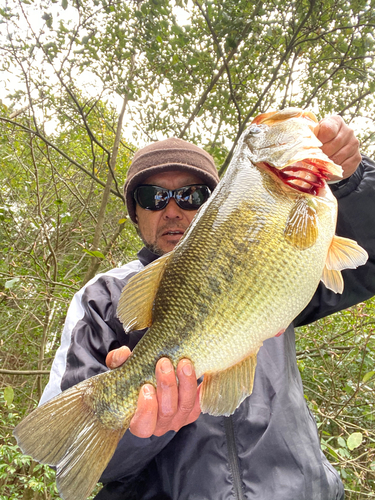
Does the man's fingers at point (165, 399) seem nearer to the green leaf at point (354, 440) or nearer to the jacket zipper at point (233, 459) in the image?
the jacket zipper at point (233, 459)

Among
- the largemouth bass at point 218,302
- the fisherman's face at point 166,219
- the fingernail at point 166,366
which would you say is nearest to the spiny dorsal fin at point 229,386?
the largemouth bass at point 218,302

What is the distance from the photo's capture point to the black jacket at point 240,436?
132 centimetres

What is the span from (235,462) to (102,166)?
188 inches

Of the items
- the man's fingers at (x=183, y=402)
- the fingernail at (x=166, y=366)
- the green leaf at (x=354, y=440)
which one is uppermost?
the fingernail at (x=166, y=366)

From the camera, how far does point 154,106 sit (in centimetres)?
408

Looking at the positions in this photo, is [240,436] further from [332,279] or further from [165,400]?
[332,279]

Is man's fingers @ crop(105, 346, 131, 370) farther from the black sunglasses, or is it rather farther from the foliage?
the foliage

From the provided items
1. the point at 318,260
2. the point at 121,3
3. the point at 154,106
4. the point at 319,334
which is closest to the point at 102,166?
the point at 154,106

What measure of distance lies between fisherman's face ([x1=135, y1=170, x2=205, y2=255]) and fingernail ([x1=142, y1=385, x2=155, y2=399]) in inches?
43.0

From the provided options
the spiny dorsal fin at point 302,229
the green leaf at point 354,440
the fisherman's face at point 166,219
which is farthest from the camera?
the fisherman's face at point 166,219

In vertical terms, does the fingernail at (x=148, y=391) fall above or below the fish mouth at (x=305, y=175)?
below

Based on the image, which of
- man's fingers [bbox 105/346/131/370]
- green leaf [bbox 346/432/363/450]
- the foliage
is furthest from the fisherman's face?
the foliage

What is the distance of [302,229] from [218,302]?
391 mm

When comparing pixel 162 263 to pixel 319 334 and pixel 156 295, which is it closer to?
pixel 156 295
